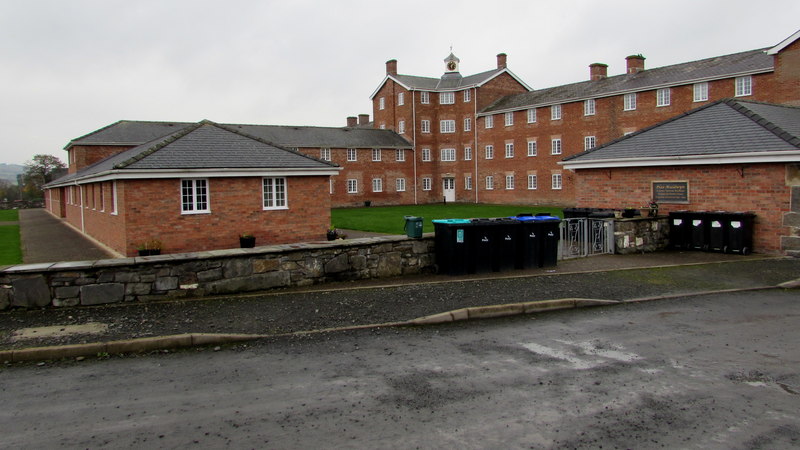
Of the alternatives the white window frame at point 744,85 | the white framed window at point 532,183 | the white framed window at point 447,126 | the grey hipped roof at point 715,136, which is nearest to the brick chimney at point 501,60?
the white framed window at point 447,126

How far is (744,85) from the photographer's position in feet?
114

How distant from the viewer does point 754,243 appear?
1599cm

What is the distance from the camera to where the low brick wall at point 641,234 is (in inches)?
625

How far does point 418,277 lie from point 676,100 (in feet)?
110

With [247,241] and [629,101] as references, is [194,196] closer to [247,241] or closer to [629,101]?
[247,241]

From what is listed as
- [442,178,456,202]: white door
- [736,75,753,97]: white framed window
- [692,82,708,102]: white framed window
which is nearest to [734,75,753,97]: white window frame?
[736,75,753,97]: white framed window

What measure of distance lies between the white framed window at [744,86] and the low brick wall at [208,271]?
30809mm

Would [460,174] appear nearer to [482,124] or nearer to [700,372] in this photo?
[482,124]

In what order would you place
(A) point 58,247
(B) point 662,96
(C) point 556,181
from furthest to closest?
(C) point 556,181
(B) point 662,96
(A) point 58,247

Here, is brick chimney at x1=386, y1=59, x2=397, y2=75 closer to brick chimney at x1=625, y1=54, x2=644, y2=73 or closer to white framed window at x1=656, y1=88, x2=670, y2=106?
brick chimney at x1=625, y1=54, x2=644, y2=73


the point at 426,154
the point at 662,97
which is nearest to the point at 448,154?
the point at 426,154

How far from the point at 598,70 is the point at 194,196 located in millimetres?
37949

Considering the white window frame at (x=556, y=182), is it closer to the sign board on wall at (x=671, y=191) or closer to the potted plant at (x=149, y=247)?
the sign board on wall at (x=671, y=191)

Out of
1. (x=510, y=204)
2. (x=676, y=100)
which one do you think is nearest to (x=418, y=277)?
(x=676, y=100)
